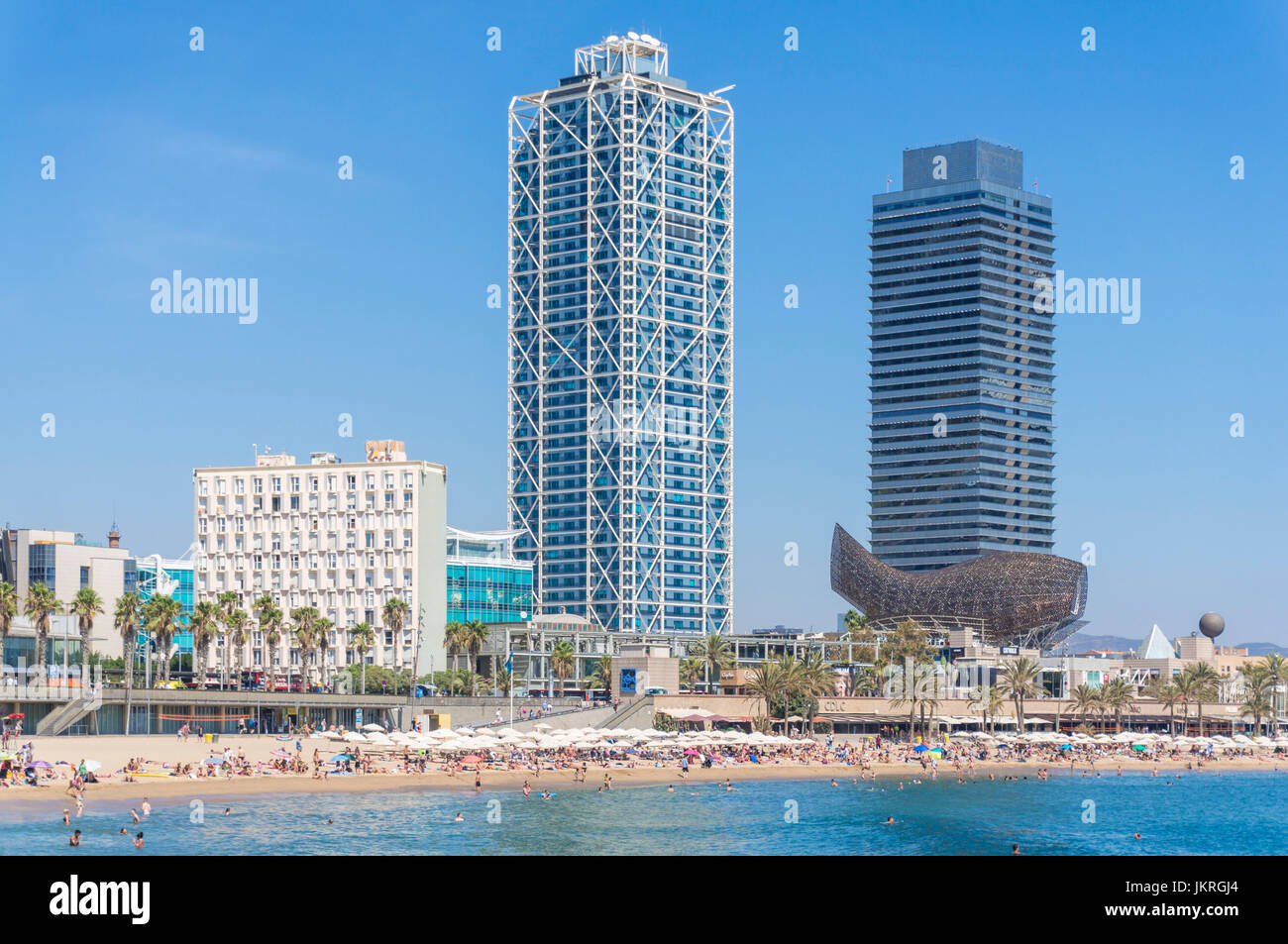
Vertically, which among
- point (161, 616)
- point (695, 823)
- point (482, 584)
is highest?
point (482, 584)

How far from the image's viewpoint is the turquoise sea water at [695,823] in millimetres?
61906

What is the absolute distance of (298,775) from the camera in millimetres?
88000

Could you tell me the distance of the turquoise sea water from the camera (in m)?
61.9

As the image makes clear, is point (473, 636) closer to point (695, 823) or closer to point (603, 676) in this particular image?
point (603, 676)

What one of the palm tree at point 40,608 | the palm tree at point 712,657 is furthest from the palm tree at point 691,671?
the palm tree at point 40,608

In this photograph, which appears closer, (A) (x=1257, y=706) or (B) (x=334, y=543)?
(A) (x=1257, y=706)

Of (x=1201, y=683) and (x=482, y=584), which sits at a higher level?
(x=482, y=584)

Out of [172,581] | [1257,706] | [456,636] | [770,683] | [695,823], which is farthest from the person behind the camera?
[172,581]

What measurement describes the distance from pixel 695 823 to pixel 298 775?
2545cm

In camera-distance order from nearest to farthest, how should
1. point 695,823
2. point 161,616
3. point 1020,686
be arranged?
1. point 695,823
2. point 161,616
3. point 1020,686

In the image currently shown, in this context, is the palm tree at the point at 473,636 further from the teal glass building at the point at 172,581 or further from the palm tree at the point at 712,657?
the teal glass building at the point at 172,581

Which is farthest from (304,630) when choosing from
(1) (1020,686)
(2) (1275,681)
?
(2) (1275,681)
